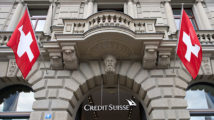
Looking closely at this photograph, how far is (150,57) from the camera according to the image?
7082 mm

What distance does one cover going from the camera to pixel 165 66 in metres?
7.46

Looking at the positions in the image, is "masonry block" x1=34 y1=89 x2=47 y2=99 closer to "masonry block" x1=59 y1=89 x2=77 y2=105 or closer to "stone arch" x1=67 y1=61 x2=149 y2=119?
"masonry block" x1=59 y1=89 x2=77 y2=105

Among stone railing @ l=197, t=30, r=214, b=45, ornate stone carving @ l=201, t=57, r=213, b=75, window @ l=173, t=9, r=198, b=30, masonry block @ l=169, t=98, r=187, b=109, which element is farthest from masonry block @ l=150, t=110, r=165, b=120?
window @ l=173, t=9, r=198, b=30

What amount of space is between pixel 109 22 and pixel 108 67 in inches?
77.0

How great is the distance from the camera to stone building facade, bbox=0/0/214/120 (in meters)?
6.82

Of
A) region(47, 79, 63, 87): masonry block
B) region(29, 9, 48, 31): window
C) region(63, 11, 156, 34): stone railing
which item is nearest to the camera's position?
region(47, 79, 63, 87): masonry block

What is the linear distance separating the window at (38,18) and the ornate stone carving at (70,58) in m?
3.81

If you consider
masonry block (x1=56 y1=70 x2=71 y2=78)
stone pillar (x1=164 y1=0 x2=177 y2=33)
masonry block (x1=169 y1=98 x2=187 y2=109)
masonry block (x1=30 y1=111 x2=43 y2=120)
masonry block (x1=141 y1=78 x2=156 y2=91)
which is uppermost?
stone pillar (x1=164 y1=0 x2=177 y2=33)

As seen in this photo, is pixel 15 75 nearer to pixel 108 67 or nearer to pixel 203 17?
pixel 108 67

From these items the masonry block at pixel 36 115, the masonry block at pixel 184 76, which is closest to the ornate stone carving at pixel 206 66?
the masonry block at pixel 184 76

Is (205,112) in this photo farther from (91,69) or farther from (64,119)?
(64,119)

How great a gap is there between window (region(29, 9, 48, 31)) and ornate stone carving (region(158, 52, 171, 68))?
6614 mm

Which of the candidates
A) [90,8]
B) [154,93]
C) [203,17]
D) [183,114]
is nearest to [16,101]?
[154,93]

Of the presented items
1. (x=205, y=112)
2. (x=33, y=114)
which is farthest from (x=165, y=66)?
(x=33, y=114)
